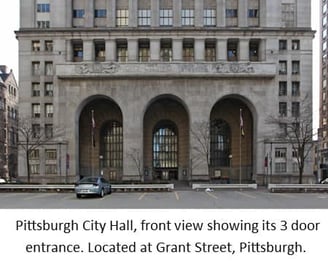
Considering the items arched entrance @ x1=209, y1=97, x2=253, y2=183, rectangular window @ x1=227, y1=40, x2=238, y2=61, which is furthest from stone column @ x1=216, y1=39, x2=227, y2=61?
arched entrance @ x1=209, y1=97, x2=253, y2=183

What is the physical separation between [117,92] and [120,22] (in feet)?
38.0

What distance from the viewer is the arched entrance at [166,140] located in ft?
179

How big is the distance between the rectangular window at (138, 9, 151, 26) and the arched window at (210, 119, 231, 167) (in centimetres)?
1915

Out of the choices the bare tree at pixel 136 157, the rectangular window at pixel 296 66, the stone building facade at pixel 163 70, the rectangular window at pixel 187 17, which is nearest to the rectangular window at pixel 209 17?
the stone building facade at pixel 163 70

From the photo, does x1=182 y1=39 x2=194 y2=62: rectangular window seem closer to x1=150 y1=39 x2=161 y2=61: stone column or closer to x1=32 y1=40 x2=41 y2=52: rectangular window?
x1=150 y1=39 x2=161 y2=61: stone column

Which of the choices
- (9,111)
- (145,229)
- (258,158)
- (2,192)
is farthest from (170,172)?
(145,229)

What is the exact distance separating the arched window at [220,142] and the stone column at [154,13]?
1831 cm

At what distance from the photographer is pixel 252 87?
49750 mm

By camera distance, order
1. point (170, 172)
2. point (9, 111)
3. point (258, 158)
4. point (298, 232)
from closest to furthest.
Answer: point (298, 232) < point (258, 158) < point (170, 172) < point (9, 111)

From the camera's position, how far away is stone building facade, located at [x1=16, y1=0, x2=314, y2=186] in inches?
1925

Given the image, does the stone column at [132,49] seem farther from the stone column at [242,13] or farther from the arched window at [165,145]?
the stone column at [242,13]

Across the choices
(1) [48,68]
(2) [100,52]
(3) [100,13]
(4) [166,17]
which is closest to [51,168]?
(1) [48,68]

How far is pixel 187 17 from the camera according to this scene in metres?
52.1

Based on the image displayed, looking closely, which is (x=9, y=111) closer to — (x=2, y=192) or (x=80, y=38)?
(x=80, y=38)
